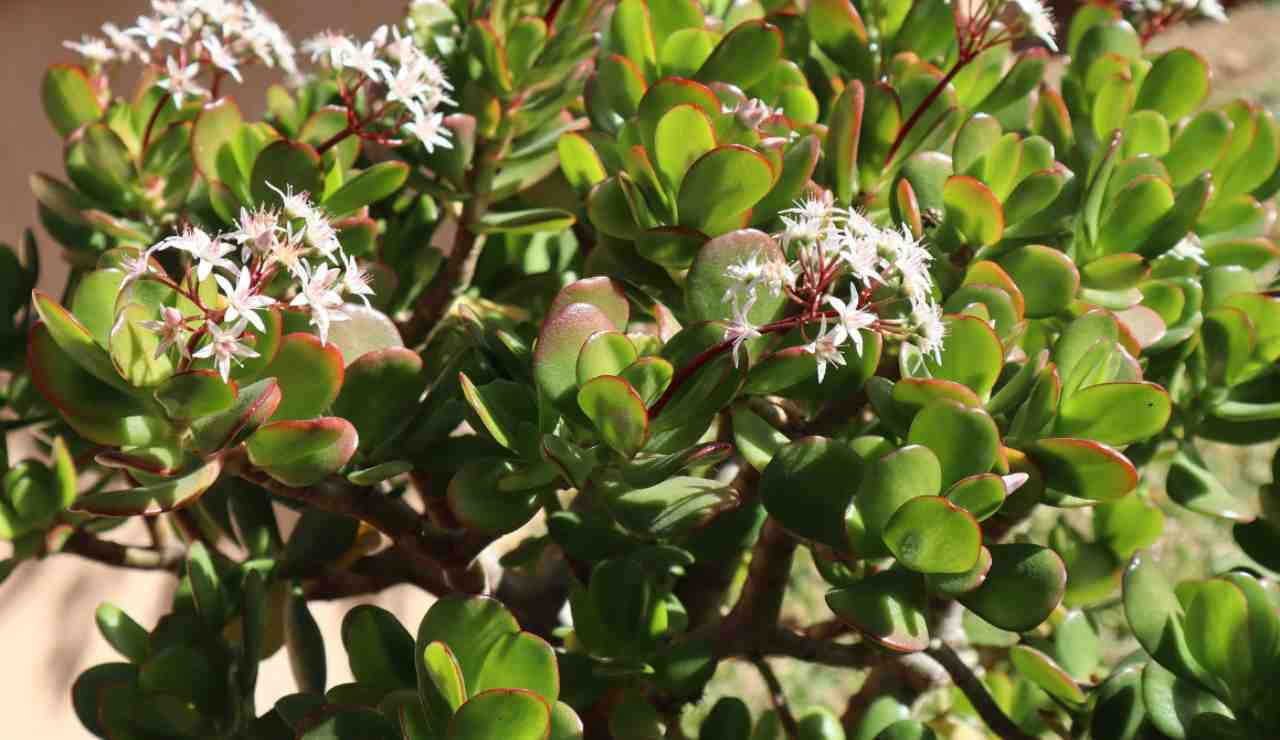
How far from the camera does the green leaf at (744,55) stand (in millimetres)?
804

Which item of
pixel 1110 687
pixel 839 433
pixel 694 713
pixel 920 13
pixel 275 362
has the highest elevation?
pixel 920 13

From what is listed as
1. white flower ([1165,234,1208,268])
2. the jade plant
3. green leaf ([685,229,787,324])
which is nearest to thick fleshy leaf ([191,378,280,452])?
the jade plant

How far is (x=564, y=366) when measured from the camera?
2.12 feet

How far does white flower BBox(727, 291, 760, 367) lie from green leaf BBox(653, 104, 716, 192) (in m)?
0.11

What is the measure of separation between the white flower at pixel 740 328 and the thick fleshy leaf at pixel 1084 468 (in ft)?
0.57

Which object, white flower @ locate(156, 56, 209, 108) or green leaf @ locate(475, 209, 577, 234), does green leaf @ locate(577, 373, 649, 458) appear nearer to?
green leaf @ locate(475, 209, 577, 234)

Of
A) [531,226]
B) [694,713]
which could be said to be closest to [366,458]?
[531,226]

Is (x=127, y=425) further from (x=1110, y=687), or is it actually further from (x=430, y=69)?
(x=1110, y=687)

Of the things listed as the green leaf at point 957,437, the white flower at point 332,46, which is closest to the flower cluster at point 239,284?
the white flower at point 332,46

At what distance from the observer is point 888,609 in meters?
0.64

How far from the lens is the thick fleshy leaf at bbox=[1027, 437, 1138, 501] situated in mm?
631

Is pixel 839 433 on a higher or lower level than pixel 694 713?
higher

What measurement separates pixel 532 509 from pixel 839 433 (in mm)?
243

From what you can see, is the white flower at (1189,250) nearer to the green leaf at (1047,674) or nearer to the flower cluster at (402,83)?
the green leaf at (1047,674)
